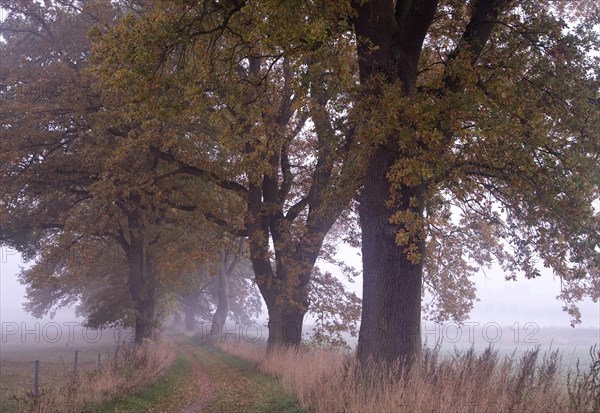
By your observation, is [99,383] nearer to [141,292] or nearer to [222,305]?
[141,292]

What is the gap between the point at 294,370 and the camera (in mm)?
12938

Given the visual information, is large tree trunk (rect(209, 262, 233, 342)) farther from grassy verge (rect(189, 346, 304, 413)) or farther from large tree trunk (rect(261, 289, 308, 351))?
large tree trunk (rect(261, 289, 308, 351))

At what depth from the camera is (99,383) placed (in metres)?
10.7

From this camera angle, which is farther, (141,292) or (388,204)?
(141,292)

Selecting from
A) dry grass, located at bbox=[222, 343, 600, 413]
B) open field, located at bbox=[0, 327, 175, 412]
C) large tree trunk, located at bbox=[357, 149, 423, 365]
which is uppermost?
large tree trunk, located at bbox=[357, 149, 423, 365]

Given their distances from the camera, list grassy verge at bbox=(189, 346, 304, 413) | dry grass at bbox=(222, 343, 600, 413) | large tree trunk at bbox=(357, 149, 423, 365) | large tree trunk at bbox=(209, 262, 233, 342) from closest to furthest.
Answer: dry grass at bbox=(222, 343, 600, 413) < large tree trunk at bbox=(357, 149, 423, 365) < grassy verge at bbox=(189, 346, 304, 413) < large tree trunk at bbox=(209, 262, 233, 342)

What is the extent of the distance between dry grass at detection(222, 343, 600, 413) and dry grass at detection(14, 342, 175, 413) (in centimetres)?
406

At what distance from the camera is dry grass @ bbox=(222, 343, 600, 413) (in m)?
6.28

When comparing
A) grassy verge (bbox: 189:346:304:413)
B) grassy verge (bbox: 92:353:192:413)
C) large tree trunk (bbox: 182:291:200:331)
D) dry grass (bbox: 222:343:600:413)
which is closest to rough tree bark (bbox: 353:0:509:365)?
dry grass (bbox: 222:343:600:413)

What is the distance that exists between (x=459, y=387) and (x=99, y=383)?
7.55 meters

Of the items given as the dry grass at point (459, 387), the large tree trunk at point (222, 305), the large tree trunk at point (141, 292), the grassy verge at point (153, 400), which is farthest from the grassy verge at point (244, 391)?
the large tree trunk at point (222, 305)

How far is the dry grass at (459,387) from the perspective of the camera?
247 inches

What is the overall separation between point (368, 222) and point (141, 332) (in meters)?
18.3

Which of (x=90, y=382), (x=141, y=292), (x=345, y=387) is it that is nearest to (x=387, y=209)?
(x=345, y=387)
